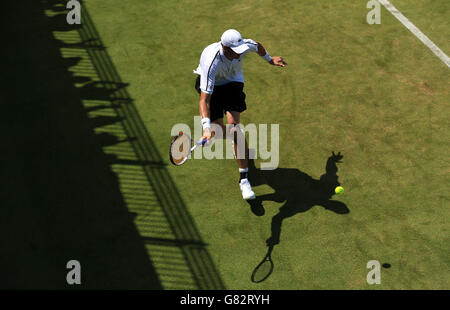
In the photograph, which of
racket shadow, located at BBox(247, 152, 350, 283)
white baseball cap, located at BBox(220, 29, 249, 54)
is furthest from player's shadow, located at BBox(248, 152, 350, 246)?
white baseball cap, located at BBox(220, 29, 249, 54)

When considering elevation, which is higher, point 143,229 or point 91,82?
point 91,82

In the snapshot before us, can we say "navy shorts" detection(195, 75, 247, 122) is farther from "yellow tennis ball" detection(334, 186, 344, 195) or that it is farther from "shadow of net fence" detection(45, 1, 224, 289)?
"yellow tennis ball" detection(334, 186, 344, 195)

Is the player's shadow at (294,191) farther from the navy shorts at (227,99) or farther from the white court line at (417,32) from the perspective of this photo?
the white court line at (417,32)

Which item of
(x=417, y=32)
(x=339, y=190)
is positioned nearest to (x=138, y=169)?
(x=339, y=190)

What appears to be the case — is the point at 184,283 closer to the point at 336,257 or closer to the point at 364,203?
the point at 336,257

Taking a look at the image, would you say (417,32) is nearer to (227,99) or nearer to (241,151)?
(227,99)

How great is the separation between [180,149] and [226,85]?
1.27 meters

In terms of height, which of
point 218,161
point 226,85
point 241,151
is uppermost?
point 226,85

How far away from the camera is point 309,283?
22.1 feet

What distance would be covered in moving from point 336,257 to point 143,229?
277 centimetres

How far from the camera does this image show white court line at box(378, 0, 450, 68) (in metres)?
10.3

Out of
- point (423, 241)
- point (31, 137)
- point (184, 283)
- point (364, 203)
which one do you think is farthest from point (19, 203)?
point (423, 241)

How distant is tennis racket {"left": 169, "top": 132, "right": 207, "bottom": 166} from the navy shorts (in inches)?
30.4

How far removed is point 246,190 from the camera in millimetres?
7801
